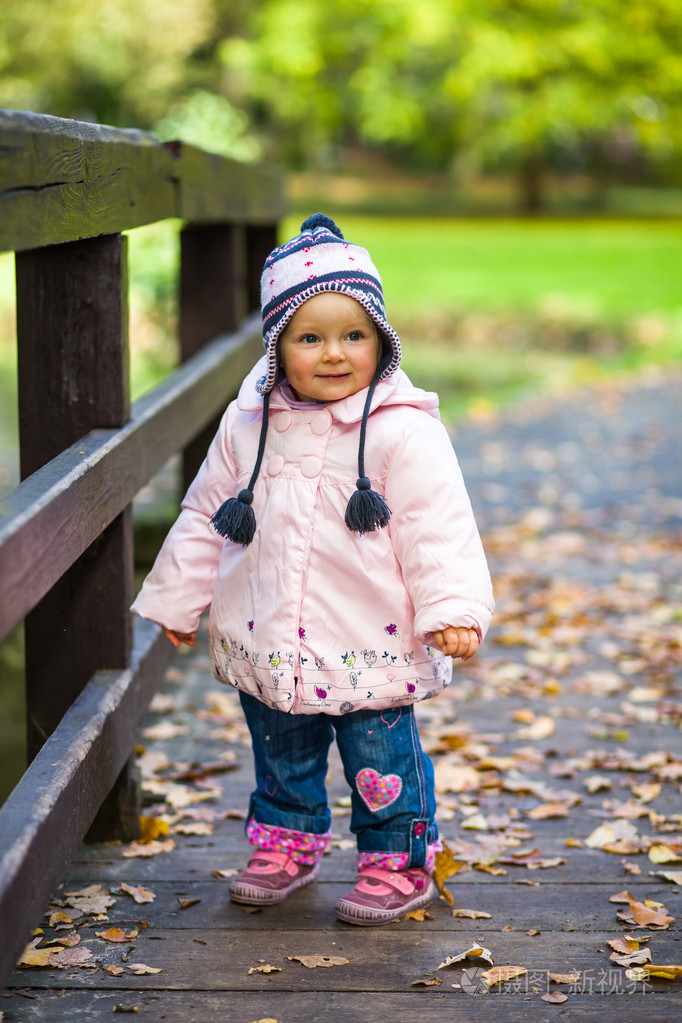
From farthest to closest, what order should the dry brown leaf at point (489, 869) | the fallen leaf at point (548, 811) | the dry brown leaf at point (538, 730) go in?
the dry brown leaf at point (538, 730) < the fallen leaf at point (548, 811) < the dry brown leaf at point (489, 869)

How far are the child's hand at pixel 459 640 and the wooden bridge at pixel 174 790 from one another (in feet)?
2.18

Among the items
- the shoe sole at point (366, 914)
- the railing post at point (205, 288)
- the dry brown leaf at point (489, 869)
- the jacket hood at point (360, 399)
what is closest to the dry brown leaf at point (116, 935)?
the shoe sole at point (366, 914)

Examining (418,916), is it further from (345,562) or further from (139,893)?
(345,562)

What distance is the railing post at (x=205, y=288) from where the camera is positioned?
5.30 m

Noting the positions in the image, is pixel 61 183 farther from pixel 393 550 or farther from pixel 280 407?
pixel 393 550

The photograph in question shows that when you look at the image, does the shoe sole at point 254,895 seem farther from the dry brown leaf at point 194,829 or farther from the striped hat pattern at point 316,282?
the striped hat pattern at point 316,282

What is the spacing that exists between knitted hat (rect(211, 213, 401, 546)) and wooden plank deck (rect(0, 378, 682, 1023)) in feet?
2.93

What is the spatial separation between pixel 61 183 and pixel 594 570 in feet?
14.2

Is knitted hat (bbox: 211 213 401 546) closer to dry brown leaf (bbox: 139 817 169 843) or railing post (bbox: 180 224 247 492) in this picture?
dry brown leaf (bbox: 139 817 169 843)

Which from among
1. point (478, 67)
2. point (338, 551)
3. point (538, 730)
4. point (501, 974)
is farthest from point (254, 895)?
point (478, 67)

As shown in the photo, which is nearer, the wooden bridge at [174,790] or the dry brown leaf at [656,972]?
the wooden bridge at [174,790]

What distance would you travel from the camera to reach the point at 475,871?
295cm

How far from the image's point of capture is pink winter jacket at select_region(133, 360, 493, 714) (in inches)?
99.3

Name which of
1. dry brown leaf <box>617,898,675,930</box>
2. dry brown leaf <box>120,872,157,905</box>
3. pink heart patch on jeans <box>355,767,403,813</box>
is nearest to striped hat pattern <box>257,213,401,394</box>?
pink heart patch on jeans <box>355,767,403,813</box>
